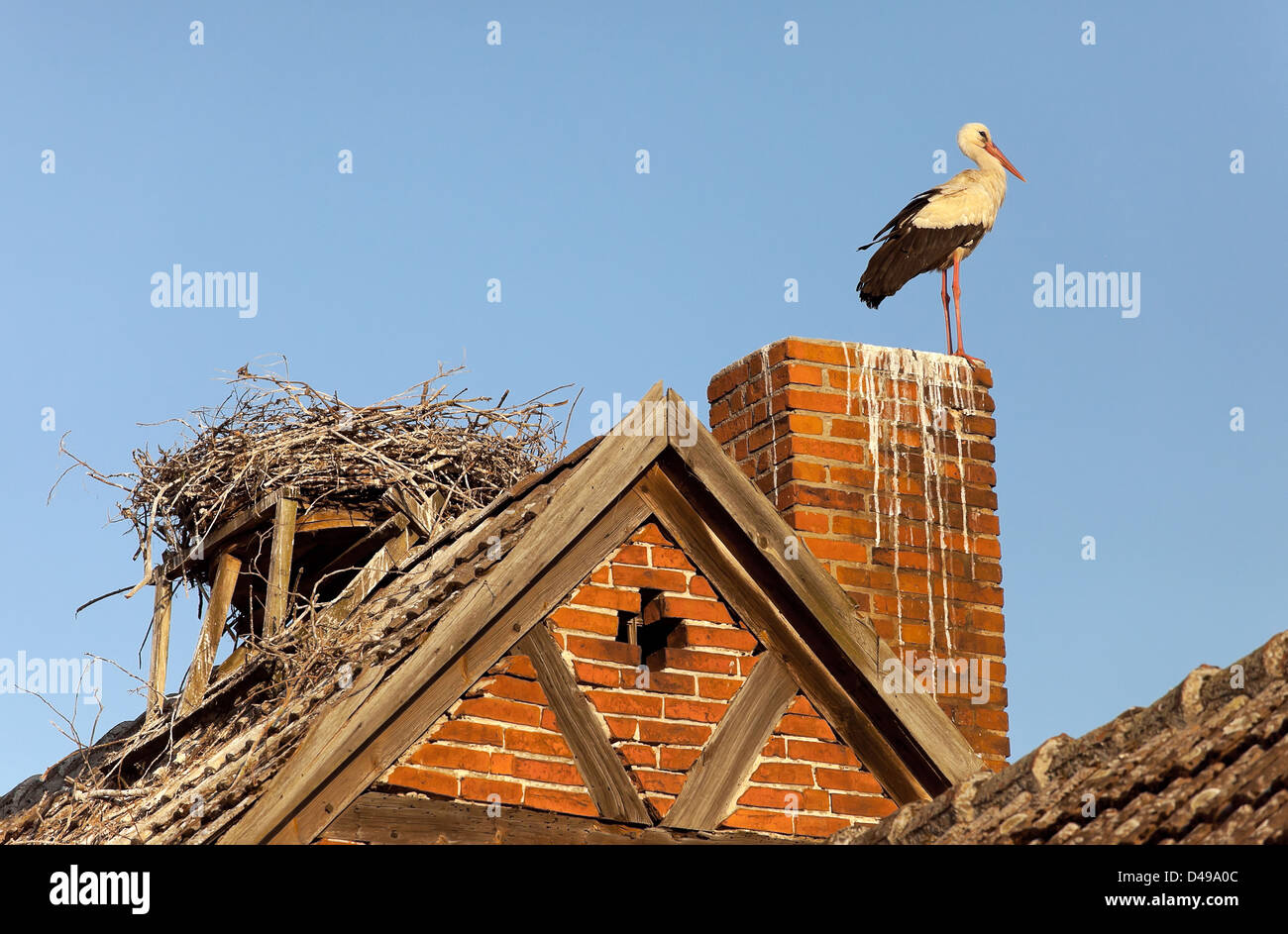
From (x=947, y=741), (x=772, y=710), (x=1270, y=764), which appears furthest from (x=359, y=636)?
(x=1270, y=764)

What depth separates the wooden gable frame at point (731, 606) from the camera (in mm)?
5965

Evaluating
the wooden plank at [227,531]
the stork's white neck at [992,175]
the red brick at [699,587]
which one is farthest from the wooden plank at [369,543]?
the stork's white neck at [992,175]

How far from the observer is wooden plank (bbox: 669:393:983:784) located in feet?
21.7

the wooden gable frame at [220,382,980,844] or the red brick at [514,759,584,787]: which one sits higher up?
the wooden gable frame at [220,382,980,844]

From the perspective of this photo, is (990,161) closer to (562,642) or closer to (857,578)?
(857,578)

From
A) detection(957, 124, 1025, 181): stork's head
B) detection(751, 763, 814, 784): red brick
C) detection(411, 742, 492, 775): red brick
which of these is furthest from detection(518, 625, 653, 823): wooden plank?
detection(957, 124, 1025, 181): stork's head

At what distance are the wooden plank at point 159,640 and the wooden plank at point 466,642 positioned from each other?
3.57m

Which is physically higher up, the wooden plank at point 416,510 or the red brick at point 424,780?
the wooden plank at point 416,510

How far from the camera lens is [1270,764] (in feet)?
11.0

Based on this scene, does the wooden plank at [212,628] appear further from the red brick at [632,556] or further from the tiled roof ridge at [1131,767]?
the tiled roof ridge at [1131,767]

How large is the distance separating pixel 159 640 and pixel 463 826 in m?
3.98

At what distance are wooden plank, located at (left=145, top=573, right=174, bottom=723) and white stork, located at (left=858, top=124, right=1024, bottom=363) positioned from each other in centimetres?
441

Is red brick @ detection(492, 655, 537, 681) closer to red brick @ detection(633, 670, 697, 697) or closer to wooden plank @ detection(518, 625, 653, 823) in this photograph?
wooden plank @ detection(518, 625, 653, 823)

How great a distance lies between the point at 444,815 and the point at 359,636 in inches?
45.1
